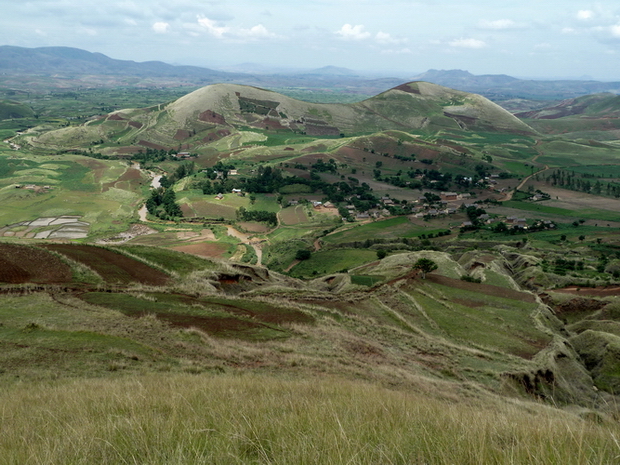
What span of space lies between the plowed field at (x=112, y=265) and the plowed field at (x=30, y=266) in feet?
4.44

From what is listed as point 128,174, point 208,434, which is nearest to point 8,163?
point 128,174

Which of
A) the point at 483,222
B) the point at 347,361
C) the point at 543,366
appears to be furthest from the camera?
the point at 483,222

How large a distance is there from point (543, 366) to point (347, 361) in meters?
12.8

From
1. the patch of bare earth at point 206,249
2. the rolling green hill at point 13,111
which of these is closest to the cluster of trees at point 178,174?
the patch of bare earth at point 206,249

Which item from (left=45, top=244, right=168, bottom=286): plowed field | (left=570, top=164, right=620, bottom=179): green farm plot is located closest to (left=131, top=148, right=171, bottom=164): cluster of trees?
(left=45, top=244, right=168, bottom=286): plowed field

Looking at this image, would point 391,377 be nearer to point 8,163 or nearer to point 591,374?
point 591,374

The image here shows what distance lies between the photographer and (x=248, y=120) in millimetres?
Result: 162625

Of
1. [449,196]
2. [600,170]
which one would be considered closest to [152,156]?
[449,196]

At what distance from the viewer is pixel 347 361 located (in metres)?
15.4

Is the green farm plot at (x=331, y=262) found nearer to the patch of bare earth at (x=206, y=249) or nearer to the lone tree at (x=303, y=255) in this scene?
the lone tree at (x=303, y=255)

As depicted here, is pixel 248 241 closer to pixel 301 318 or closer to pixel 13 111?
pixel 301 318

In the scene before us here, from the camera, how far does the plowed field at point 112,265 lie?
82.5ft

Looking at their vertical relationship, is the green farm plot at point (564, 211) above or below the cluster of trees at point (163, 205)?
above

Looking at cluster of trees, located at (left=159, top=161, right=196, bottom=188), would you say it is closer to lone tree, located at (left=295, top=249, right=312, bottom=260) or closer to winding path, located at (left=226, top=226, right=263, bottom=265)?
winding path, located at (left=226, top=226, right=263, bottom=265)
